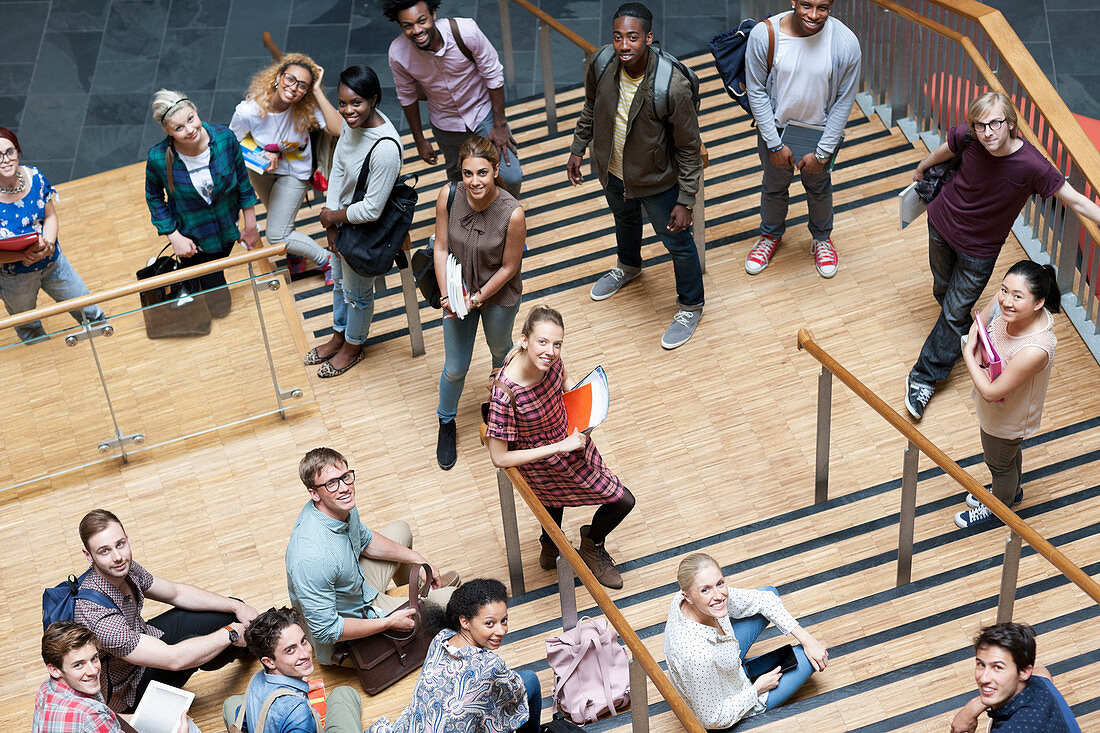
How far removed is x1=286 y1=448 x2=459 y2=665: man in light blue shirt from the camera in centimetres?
503

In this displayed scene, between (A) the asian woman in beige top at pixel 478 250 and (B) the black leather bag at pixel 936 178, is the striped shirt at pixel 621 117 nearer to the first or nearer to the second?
(A) the asian woman in beige top at pixel 478 250

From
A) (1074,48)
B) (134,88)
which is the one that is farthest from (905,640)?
(134,88)

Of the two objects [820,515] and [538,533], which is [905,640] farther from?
[538,533]

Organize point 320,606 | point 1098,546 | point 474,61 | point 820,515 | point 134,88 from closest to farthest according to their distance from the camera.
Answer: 1. point 320,606
2. point 1098,546
3. point 820,515
4. point 474,61
5. point 134,88

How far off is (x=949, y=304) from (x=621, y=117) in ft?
6.15

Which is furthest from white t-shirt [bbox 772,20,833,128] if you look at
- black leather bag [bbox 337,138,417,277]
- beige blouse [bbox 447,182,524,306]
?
black leather bag [bbox 337,138,417,277]

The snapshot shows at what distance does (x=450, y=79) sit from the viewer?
7.04 metres

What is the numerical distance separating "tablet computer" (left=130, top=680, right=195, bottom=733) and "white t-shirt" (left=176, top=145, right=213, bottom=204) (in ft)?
9.09

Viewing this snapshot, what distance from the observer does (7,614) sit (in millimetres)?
5961

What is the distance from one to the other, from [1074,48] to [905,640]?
7.00 meters

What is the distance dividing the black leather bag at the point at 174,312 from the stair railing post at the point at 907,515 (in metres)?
3.40

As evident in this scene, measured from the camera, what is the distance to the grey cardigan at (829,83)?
21.5 feet

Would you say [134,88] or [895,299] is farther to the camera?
[134,88]

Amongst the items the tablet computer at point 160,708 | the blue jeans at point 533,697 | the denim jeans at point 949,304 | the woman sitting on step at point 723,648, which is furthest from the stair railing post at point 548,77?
the tablet computer at point 160,708
